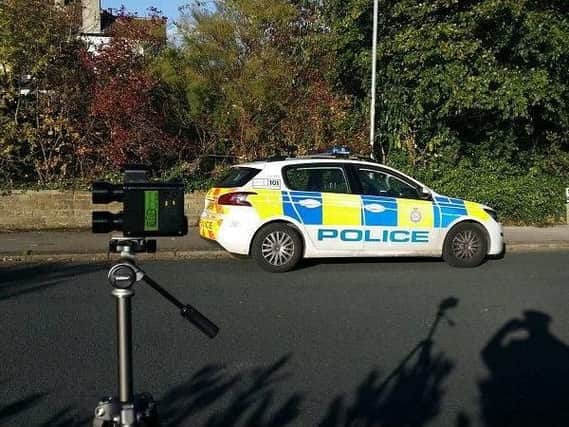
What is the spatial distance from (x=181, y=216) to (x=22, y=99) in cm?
1124

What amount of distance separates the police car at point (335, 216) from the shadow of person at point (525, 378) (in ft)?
10.3

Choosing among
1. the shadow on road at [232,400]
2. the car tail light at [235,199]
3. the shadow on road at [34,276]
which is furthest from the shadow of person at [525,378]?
the shadow on road at [34,276]

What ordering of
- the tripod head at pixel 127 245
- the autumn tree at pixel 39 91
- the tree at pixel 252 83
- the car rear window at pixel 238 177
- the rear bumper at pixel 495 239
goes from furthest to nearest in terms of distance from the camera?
the tree at pixel 252 83 → the autumn tree at pixel 39 91 → the rear bumper at pixel 495 239 → the car rear window at pixel 238 177 → the tripod head at pixel 127 245

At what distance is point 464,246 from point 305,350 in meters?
4.80

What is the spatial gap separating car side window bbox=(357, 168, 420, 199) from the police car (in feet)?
0.04

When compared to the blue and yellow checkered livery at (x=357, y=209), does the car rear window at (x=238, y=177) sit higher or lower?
higher

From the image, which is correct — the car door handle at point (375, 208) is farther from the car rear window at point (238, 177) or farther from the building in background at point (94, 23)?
the building in background at point (94, 23)

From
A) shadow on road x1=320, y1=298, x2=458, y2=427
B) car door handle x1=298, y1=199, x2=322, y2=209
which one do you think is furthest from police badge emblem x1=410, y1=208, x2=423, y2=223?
shadow on road x1=320, y1=298, x2=458, y2=427

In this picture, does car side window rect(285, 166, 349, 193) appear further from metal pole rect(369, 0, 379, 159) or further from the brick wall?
the brick wall

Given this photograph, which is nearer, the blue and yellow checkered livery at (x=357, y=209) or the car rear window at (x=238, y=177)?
the blue and yellow checkered livery at (x=357, y=209)

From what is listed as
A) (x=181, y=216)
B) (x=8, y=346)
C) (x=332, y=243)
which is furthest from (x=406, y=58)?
(x=181, y=216)

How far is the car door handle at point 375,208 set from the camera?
9305 mm

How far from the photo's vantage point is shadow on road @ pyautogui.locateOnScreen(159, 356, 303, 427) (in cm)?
405

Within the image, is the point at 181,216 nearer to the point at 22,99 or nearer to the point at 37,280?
the point at 37,280
